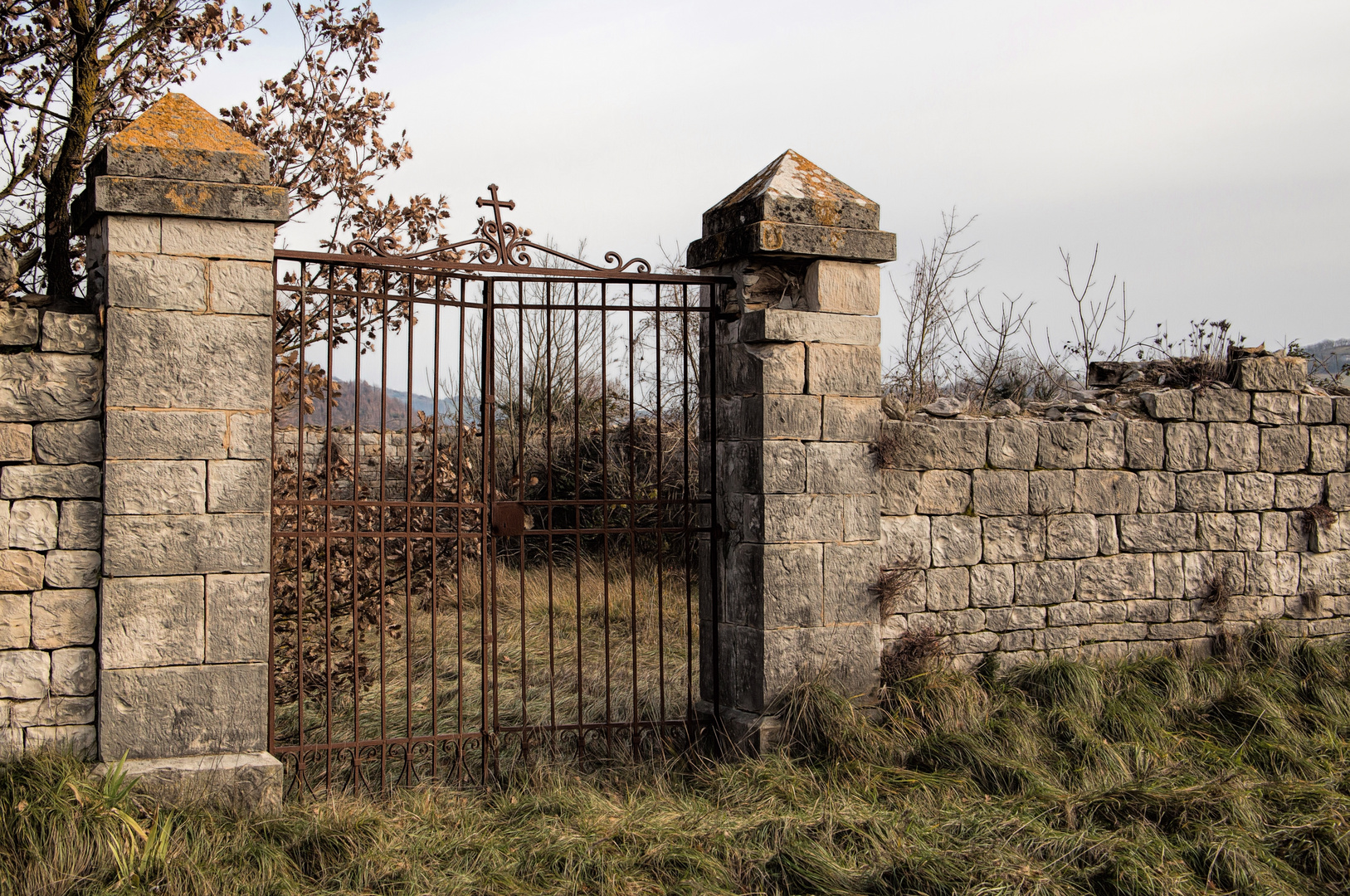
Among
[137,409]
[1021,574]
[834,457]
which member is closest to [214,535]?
[137,409]

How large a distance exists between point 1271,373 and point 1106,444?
4.23 feet

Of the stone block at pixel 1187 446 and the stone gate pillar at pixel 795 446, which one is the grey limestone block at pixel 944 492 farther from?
the stone block at pixel 1187 446

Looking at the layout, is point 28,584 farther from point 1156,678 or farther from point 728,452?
point 1156,678

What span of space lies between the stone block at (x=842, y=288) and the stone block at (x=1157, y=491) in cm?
205

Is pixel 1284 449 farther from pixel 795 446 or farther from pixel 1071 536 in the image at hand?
pixel 795 446

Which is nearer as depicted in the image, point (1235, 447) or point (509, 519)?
point (509, 519)

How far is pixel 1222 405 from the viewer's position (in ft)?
19.1

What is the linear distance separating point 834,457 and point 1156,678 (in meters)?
2.32

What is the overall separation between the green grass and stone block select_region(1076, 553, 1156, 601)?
23.6 inches

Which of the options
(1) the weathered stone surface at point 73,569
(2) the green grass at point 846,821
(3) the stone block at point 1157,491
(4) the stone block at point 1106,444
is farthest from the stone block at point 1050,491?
(1) the weathered stone surface at point 73,569

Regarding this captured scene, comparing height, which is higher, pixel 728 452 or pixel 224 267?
pixel 224 267

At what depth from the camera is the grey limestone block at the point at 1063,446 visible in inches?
212

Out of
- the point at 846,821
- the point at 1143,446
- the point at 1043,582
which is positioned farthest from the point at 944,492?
the point at 846,821

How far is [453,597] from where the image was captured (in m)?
9.00
